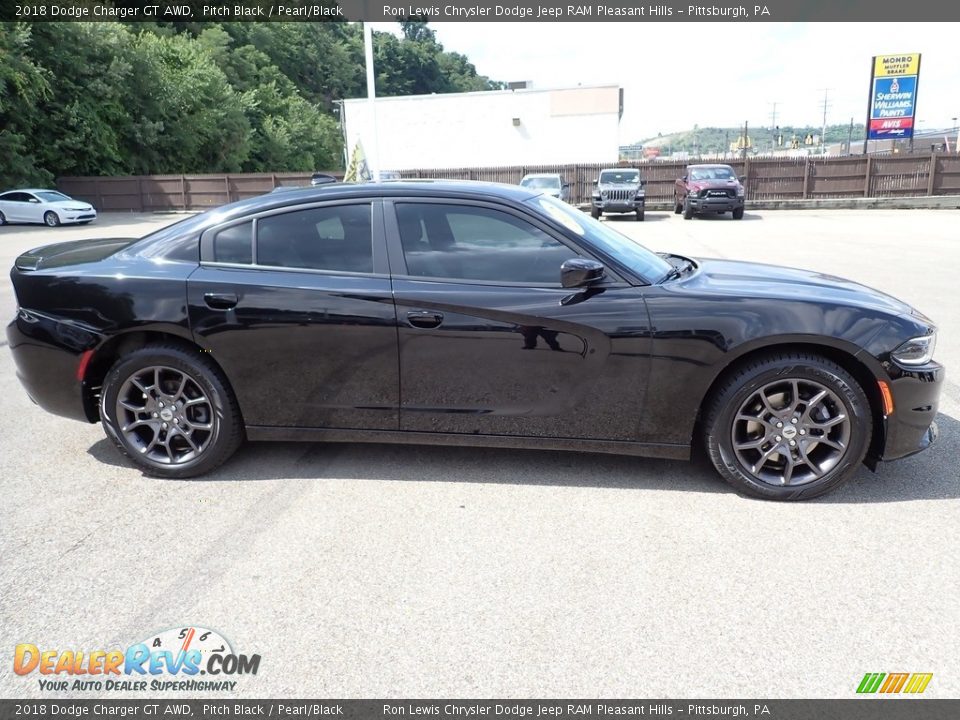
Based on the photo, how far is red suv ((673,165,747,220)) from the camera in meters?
24.2

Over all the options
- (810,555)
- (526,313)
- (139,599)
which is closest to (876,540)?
(810,555)

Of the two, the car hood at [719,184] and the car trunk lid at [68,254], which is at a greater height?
the car hood at [719,184]

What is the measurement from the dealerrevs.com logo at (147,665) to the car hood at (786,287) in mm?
2699

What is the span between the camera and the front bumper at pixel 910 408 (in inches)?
136

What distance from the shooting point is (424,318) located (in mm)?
3652

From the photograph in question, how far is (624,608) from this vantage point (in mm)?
2738

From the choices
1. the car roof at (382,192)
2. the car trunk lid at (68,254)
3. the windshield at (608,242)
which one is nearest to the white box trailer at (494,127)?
A: the car trunk lid at (68,254)

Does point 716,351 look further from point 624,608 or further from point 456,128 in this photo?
point 456,128

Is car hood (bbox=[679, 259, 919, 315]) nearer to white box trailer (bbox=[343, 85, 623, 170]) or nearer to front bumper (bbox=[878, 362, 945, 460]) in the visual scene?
front bumper (bbox=[878, 362, 945, 460])

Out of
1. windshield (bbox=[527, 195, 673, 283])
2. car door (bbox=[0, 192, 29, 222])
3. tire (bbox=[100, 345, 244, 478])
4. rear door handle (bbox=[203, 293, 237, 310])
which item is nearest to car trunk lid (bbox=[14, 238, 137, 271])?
tire (bbox=[100, 345, 244, 478])

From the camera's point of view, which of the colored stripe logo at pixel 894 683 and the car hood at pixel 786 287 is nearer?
the colored stripe logo at pixel 894 683

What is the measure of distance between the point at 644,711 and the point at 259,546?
184 centimetres

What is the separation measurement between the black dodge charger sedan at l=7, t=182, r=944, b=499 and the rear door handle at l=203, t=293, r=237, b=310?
0.02 metres

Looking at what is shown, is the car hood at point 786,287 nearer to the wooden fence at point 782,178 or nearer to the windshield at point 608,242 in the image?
the windshield at point 608,242
